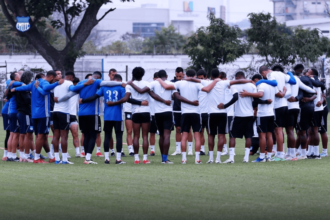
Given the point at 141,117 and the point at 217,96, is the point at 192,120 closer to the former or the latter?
the point at 217,96

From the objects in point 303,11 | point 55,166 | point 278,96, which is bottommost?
point 55,166

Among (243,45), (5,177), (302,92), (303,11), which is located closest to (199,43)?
(243,45)

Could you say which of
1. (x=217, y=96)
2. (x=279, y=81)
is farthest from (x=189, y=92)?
(x=279, y=81)

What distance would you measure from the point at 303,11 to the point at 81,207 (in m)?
170

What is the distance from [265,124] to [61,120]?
14.3 feet

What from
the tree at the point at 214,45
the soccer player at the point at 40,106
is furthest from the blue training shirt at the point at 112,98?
the tree at the point at 214,45

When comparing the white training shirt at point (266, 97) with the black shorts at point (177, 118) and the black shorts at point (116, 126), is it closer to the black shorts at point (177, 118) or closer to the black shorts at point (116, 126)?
the black shorts at point (177, 118)

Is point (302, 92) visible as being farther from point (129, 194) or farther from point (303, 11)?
point (303, 11)

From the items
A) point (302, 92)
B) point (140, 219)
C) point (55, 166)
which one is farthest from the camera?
point (302, 92)

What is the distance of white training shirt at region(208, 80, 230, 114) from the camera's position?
12648 millimetres

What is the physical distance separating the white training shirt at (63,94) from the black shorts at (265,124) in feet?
13.4

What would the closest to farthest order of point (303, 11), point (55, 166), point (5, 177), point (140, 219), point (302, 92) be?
point (140, 219) < point (5, 177) < point (55, 166) < point (302, 92) < point (303, 11)

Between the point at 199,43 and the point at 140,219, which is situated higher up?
the point at 199,43

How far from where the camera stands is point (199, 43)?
109 ft
